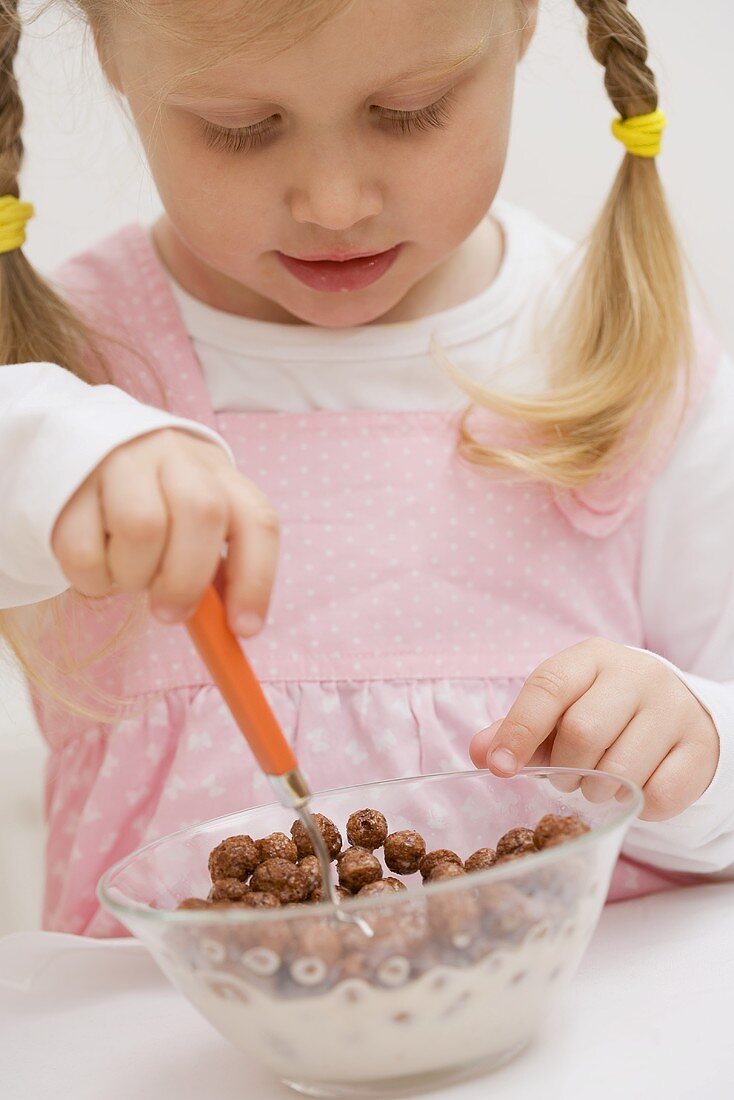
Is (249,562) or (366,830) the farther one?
(366,830)

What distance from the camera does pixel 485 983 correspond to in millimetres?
451

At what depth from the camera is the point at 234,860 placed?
0.56 metres

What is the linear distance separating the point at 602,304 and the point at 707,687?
0.29m

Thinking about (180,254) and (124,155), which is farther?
(124,155)

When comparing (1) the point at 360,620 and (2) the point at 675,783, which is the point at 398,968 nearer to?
(2) the point at 675,783

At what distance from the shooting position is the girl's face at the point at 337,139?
0.65m

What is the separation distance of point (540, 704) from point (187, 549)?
0.78 ft

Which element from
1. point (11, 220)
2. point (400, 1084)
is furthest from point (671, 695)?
point (11, 220)

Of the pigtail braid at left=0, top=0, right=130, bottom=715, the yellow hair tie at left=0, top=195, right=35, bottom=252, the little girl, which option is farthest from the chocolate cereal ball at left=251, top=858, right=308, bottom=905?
the yellow hair tie at left=0, top=195, right=35, bottom=252

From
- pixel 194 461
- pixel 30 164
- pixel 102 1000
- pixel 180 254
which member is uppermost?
pixel 194 461

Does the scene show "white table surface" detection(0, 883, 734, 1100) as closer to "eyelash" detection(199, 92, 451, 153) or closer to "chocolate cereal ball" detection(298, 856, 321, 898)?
"chocolate cereal ball" detection(298, 856, 321, 898)

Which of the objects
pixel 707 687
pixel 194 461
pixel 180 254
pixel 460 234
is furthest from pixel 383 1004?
pixel 180 254

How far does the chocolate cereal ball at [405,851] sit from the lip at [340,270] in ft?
1.14

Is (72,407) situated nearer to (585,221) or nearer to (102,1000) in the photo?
(102,1000)
